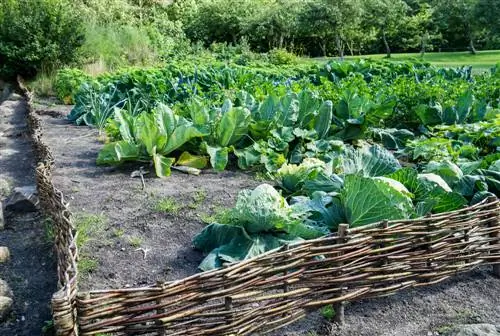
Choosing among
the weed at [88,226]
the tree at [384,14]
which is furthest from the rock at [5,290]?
the tree at [384,14]

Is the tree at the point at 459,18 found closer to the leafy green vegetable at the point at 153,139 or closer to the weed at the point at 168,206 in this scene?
→ the leafy green vegetable at the point at 153,139

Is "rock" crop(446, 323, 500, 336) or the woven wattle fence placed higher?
the woven wattle fence

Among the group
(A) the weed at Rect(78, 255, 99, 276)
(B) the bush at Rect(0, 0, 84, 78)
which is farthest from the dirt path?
(B) the bush at Rect(0, 0, 84, 78)

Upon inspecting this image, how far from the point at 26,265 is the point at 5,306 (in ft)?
2.72

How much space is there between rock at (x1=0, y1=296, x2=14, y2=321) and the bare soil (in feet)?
1.40

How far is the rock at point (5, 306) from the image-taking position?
305 cm

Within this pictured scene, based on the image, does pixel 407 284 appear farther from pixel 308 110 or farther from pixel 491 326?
pixel 308 110

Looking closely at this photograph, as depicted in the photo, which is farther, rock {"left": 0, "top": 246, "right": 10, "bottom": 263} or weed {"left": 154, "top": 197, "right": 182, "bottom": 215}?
weed {"left": 154, "top": 197, "right": 182, "bottom": 215}

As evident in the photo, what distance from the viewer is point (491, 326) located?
2797 millimetres

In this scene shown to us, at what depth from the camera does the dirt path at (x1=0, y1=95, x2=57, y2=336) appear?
122 inches

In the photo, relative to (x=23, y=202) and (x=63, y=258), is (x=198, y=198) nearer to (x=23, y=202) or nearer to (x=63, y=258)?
(x=23, y=202)

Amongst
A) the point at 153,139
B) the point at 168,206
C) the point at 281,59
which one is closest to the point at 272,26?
the point at 281,59

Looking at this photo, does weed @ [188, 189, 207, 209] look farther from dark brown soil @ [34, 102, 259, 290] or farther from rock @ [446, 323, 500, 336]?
rock @ [446, 323, 500, 336]

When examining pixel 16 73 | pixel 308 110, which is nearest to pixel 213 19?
pixel 16 73
